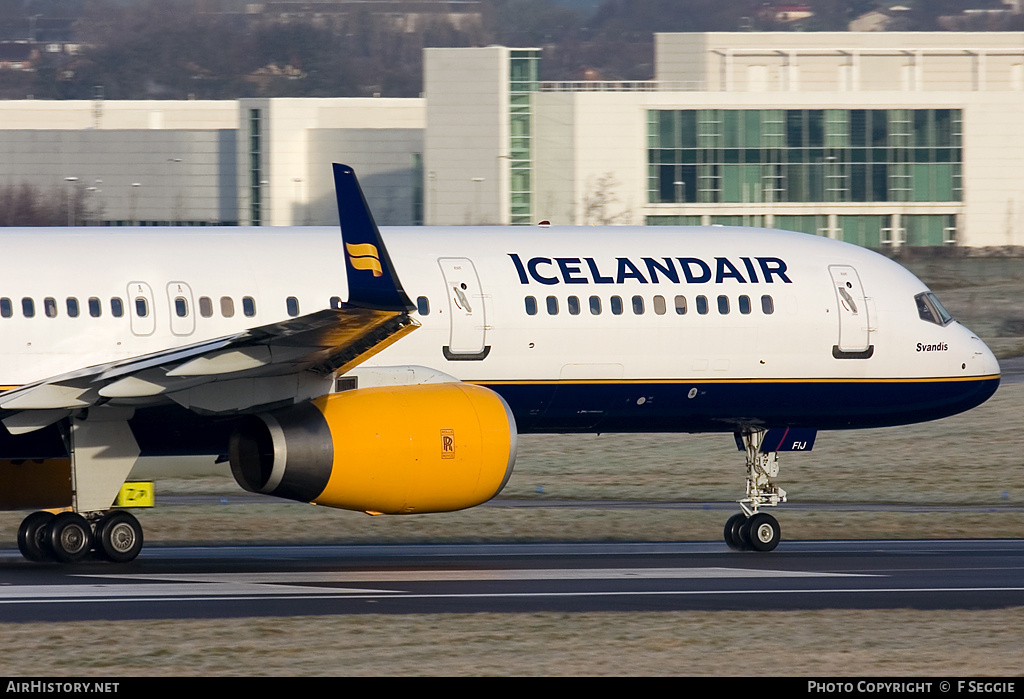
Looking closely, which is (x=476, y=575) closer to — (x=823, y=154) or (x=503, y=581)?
(x=503, y=581)

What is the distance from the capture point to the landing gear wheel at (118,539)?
852 inches

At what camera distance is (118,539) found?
853 inches

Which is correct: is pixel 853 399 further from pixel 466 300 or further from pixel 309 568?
pixel 309 568

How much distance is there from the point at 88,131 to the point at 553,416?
94.5 meters

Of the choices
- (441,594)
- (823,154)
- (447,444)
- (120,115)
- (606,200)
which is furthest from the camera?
(120,115)

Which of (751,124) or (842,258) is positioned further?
(751,124)

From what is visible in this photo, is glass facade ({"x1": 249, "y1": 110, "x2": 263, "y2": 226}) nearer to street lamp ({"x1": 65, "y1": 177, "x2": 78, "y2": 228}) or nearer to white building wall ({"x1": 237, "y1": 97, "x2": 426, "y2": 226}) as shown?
white building wall ({"x1": 237, "y1": 97, "x2": 426, "y2": 226})

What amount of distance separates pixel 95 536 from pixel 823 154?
90.3 m

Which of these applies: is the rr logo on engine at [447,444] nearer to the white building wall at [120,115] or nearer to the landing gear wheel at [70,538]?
the landing gear wheel at [70,538]

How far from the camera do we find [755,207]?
107 meters

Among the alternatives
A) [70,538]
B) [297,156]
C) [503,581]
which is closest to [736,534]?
[503,581]

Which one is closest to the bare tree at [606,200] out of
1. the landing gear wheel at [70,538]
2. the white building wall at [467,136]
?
the white building wall at [467,136]

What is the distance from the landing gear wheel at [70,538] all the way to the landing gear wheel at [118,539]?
0.15 metres
